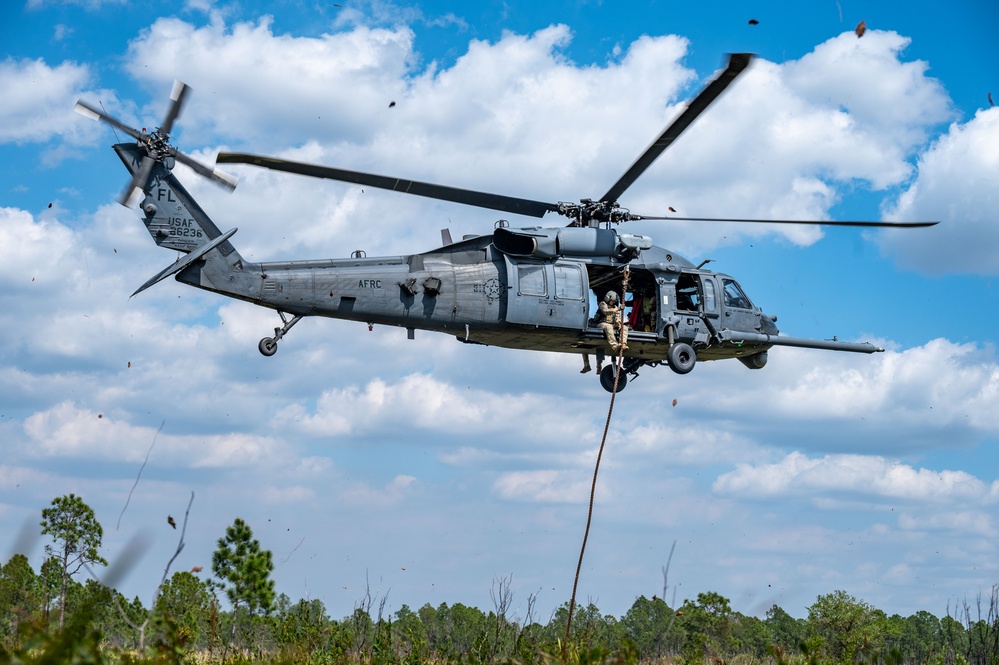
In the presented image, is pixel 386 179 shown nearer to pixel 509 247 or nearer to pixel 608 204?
pixel 509 247

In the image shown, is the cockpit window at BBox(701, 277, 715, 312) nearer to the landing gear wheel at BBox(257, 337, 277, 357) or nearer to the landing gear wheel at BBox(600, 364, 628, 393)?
the landing gear wheel at BBox(600, 364, 628, 393)

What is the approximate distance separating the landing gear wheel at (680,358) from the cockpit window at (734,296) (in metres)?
→ 1.75

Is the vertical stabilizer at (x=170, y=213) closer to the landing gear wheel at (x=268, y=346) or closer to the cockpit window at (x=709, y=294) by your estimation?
the landing gear wheel at (x=268, y=346)

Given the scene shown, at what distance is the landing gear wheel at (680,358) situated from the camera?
69.5 ft

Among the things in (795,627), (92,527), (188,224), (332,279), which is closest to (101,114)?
(188,224)

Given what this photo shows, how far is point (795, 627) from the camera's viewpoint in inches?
2527

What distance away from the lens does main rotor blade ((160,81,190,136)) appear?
59.4 ft

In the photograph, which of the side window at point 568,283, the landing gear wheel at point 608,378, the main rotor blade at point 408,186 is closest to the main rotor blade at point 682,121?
the main rotor blade at point 408,186

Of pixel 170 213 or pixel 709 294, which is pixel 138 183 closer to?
pixel 170 213

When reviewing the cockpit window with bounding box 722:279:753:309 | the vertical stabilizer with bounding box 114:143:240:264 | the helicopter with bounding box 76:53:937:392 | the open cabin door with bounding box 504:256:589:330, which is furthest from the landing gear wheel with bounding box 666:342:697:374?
the vertical stabilizer with bounding box 114:143:240:264

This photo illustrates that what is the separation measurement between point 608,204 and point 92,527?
3025 centimetres

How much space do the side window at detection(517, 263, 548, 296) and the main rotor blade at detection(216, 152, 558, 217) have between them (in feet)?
Answer: 5.86

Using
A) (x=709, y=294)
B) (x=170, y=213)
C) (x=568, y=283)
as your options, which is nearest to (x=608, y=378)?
Answer: (x=709, y=294)

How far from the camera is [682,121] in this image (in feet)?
58.2
